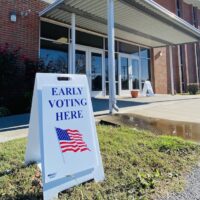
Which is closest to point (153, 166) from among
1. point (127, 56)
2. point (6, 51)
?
point (6, 51)

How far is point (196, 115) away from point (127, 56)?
833cm

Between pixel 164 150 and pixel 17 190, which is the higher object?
pixel 164 150

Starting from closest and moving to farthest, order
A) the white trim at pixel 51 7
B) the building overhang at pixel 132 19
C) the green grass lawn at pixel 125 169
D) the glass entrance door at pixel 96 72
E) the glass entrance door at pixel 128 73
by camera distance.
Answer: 1. the green grass lawn at pixel 125 169
2. the white trim at pixel 51 7
3. the building overhang at pixel 132 19
4. the glass entrance door at pixel 96 72
5. the glass entrance door at pixel 128 73

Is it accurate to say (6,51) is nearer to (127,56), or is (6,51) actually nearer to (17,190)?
(17,190)

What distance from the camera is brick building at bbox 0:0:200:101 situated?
9203 mm

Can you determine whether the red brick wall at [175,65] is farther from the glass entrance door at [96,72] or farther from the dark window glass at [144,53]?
the glass entrance door at [96,72]

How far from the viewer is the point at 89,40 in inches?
494

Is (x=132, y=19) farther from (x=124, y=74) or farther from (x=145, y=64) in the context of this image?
(x=145, y=64)

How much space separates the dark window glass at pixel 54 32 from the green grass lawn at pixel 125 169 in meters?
6.93

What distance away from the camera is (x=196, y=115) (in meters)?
7.36

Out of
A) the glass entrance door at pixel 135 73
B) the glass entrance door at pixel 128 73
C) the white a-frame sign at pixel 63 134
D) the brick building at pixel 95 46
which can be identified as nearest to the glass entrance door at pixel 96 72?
the brick building at pixel 95 46

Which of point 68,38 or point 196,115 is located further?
point 68,38

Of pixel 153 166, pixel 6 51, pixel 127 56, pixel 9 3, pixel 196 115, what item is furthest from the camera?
pixel 127 56

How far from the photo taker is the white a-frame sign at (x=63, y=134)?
8.68 feet
